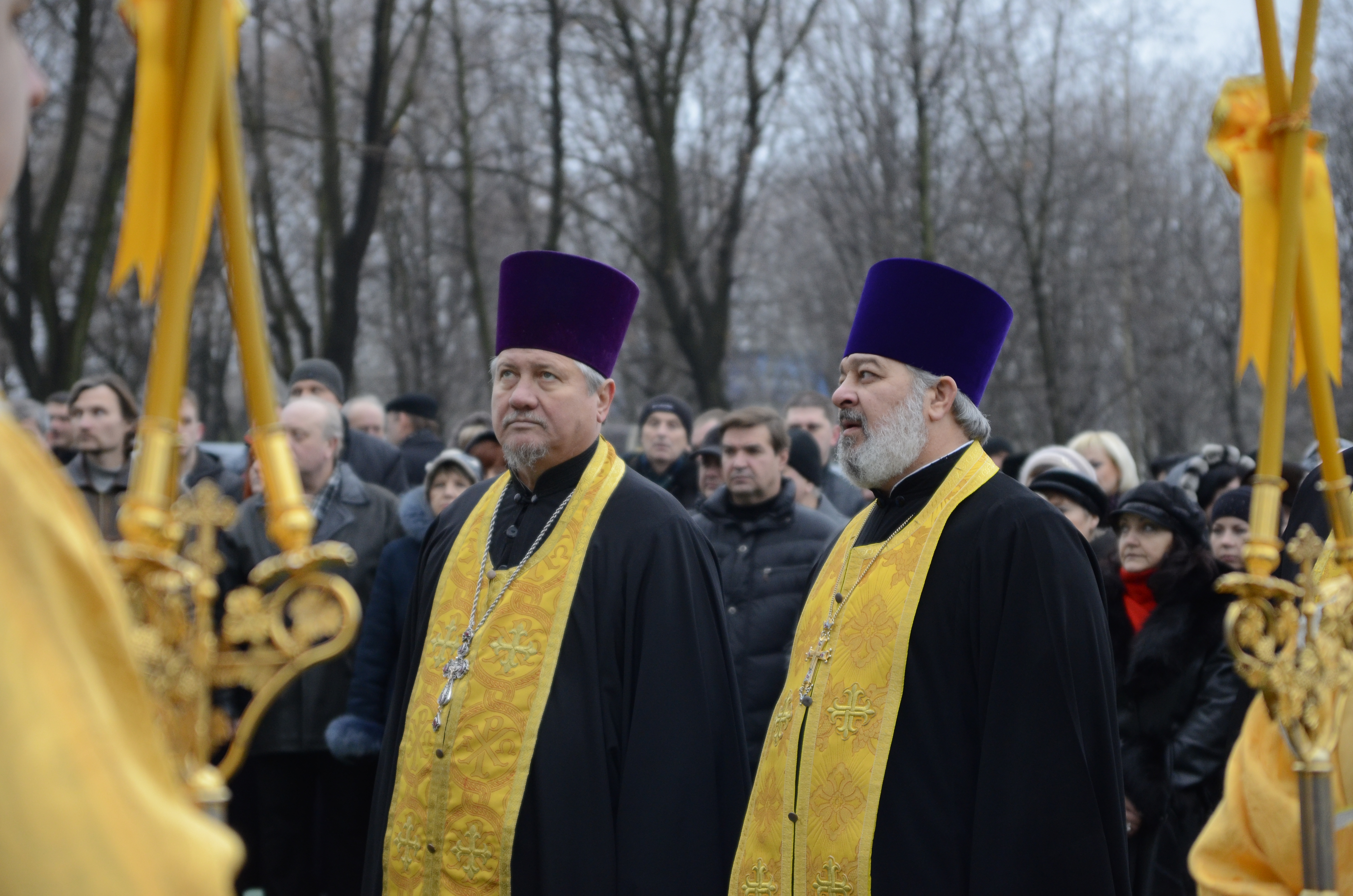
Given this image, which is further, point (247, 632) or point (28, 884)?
point (247, 632)

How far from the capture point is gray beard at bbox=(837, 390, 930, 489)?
12.4 ft

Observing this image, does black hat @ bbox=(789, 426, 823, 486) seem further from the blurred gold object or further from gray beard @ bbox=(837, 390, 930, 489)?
the blurred gold object

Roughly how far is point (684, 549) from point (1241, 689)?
1.75m

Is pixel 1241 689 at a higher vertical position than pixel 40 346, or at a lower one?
lower

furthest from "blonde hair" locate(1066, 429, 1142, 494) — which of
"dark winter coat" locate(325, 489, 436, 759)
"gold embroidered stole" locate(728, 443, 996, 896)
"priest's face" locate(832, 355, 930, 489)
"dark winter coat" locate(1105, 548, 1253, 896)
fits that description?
"gold embroidered stole" locate(728, 443, 996, 896)

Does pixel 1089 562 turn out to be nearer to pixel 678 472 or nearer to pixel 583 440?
pixel 583 440

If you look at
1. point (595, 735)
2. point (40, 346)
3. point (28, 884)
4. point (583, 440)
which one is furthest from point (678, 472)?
point (40, 346)

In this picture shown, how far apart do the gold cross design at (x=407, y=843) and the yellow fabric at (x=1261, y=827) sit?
208 centimetres

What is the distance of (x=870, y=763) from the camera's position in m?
3.37

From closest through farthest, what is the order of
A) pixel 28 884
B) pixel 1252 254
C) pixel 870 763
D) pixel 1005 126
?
1. pixel 28 884
2. pixel 1252 254
3. pixel 870 763
4. pixel 1005 126

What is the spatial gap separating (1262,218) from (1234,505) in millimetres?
3608

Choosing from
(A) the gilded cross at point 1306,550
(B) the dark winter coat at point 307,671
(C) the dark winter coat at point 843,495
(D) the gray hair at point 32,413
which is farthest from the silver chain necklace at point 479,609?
(D) the gray hair at point 32,413

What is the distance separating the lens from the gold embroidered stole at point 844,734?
3365 millimetres

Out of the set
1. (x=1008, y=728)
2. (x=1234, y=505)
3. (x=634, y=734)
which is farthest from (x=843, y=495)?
(x=1008, y=728)
